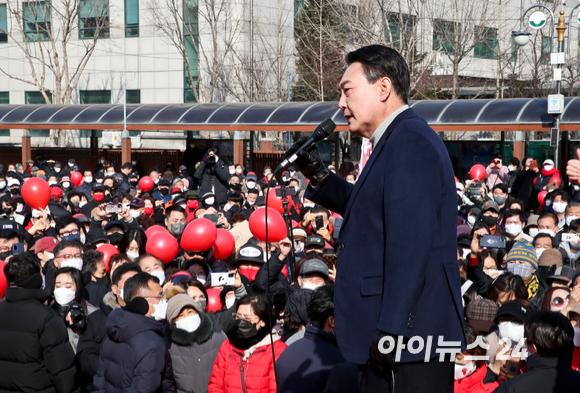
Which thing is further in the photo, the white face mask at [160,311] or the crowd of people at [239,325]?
the white face mask at [160,311]

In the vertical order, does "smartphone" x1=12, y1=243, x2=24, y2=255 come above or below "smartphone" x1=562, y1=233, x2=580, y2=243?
below

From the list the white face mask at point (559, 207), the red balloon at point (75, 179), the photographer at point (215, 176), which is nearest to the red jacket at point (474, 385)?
the white face mask at point (559, 207)

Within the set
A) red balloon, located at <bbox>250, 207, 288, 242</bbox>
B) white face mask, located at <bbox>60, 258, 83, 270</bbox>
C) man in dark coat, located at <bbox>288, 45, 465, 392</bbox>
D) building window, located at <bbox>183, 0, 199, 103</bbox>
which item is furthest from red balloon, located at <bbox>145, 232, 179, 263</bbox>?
building window, located at <bbox>183, 0, 199, 103</bbox>

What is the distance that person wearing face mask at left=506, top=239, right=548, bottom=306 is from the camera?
6.09 metres

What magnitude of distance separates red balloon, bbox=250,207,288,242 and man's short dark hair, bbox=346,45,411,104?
4.69 m

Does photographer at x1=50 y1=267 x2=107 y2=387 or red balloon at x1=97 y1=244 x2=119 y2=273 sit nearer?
photographer at x1=50 y1=267 x2=107 y2=387

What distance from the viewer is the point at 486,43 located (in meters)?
29.1

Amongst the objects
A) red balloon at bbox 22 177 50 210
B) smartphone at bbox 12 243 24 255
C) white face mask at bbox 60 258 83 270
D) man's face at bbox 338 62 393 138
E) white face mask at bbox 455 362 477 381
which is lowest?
white face mask at bbox 455 362 477 381

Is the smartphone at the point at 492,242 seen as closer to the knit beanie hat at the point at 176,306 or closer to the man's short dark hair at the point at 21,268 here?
the knit beanie hat at the point at 176,306

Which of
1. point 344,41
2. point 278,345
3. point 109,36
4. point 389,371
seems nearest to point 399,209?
point 389,371

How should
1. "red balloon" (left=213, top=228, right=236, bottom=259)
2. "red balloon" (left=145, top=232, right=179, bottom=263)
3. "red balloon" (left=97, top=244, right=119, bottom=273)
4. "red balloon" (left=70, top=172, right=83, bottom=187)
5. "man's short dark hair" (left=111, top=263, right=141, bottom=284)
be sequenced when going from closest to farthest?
"man's short dark hair" (left=111, top=263, right=141, bottom=284), "red balloon" (left=145, top=232, right=179, bottom=263), "red balloon" (left=97, top=244, right=119, bottom=273), "red balloon" (left=213, top=228, right=236, bottom=259), "red balloon" (left=70, top=172, right=83, bottom=187)

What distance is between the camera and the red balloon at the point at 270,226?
7203 millimetres

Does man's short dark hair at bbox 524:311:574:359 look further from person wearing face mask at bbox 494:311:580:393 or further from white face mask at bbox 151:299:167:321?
white face mask at bbox 151:299:167:321

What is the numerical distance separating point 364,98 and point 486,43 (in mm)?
28786
